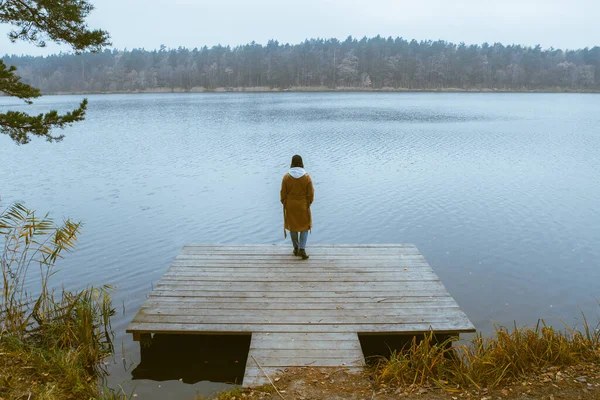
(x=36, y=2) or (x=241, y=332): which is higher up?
(x=36, y=2)

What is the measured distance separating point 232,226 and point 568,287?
803 cm

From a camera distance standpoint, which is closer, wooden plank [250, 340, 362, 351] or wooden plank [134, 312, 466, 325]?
wooden plank [250, 340, 362, 351]

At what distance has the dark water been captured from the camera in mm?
9070

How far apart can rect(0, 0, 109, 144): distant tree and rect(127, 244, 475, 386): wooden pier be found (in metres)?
3.02

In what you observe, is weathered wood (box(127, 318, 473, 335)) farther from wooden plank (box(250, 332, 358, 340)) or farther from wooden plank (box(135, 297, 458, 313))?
wooden plank (box(135, 297, 458, 313))

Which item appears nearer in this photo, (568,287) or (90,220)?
(568,287)

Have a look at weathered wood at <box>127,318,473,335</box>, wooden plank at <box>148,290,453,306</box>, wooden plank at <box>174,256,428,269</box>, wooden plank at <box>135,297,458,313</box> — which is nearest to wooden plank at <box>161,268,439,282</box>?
wooden plank at <box>174,256,428,269</box>

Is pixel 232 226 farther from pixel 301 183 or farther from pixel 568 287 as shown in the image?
pixel 568 287

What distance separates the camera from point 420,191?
16359 mm

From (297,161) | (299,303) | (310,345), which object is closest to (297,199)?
(297,161)

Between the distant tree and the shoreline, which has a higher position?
the shoreline

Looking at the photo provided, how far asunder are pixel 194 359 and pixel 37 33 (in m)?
5.47

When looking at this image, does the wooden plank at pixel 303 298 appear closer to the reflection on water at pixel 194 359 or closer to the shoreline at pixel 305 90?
the reflection on water at pixel 194 359

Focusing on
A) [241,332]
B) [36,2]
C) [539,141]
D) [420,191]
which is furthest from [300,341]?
[539,141]
